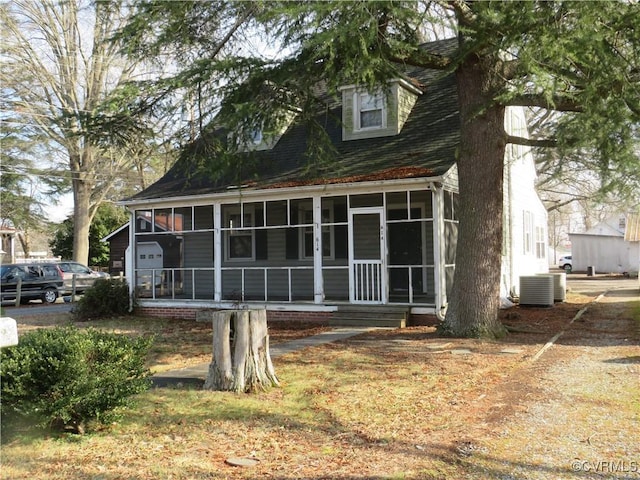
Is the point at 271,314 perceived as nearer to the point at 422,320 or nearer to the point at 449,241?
the point at 422,320

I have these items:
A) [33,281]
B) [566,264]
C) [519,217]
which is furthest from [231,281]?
[566,264]

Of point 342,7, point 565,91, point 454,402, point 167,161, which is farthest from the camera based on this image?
point 167,161

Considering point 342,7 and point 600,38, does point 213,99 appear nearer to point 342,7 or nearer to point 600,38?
point 342,7

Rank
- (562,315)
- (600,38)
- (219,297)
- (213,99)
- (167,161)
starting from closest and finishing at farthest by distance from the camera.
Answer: (600,38)
(213,99)
(167,161)
(562,315)
(219,297)

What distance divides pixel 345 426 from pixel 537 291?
12672mm

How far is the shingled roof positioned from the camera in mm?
12906

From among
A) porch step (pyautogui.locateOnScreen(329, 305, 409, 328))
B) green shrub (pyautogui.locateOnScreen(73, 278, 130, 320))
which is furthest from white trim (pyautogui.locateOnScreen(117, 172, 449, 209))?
porch step (pyautogui.locateOnScreen(329, 305, 409, 328))

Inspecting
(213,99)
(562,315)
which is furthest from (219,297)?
(562,315)

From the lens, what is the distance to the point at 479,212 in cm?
1065

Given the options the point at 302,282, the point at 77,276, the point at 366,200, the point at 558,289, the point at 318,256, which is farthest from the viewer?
the point at 77,276

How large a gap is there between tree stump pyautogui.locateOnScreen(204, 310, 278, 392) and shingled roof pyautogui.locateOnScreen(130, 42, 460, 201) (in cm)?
495

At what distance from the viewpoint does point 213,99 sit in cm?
1030

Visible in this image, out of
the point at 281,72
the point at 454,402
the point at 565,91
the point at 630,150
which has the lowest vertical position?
the point at 454,402

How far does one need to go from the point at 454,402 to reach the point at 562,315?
31.5 ft
